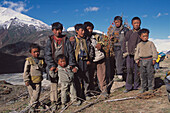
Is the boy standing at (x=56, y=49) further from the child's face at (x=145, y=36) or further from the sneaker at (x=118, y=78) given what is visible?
the sneaker at (x=118, y=78)

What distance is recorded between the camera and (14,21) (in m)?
74.5

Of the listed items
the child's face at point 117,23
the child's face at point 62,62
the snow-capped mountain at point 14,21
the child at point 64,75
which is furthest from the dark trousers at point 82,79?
the snow-capped mountain at point 14,21

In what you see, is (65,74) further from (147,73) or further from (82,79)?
(147,73)

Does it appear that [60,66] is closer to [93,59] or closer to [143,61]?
[93,59]

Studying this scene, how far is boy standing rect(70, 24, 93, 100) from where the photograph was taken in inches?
145

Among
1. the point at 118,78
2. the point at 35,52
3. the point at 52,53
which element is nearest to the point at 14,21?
the point at 118,78

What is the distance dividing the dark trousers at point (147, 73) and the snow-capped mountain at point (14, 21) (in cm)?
7164

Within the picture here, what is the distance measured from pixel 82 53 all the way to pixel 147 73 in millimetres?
1682

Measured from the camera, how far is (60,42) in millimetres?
3547

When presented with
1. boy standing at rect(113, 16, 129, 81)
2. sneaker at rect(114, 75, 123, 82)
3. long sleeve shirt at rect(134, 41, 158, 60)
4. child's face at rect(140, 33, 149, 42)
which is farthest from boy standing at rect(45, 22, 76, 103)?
sneaker at rect(114, 75, 123, 82)

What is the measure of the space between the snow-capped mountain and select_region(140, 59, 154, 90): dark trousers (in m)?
71.6

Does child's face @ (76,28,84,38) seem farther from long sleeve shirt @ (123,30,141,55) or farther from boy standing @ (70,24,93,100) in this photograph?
long sleeve shirt @ (123,30,141,55)

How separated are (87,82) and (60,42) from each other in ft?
4.10

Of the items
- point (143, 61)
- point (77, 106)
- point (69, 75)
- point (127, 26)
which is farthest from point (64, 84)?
point (127, 26)
